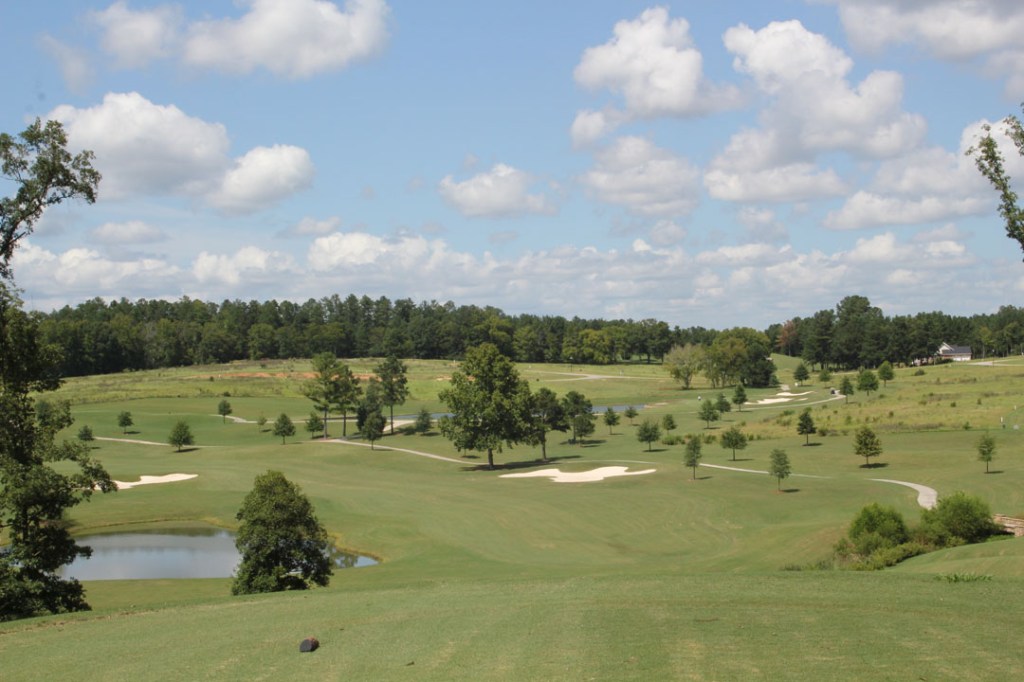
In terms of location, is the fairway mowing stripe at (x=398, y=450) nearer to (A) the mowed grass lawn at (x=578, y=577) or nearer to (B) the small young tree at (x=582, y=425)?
(A) the mowed grass lawn at (x=578, y=577)

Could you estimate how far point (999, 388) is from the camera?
8650cm

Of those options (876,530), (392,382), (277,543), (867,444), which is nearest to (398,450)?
(392,382)

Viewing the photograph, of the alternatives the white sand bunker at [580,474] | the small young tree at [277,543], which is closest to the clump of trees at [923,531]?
the small young tree at [277,543]

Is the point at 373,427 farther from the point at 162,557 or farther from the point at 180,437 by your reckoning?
the point at 162,557

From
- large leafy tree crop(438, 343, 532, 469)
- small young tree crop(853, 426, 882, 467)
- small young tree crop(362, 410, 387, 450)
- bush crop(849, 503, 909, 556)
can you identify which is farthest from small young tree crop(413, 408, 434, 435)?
bush crop(849, 503, 909, 556)

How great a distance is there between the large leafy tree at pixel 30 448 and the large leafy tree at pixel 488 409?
43.9m

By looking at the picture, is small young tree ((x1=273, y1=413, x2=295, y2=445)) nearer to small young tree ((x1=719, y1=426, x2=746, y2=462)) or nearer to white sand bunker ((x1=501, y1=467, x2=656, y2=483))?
white sand bunker ((x1=501, y1=467, x2=656, y2=483))

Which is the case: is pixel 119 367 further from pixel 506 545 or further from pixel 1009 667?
pixel 1009 667

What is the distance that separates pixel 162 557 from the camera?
40656mm

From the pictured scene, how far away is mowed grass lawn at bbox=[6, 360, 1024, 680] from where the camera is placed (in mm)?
13469

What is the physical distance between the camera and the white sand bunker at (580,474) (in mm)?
57031

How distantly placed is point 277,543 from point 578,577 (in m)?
10.1

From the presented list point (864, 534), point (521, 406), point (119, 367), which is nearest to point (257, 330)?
point (119, 367)

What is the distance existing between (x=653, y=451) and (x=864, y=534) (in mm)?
42077
